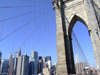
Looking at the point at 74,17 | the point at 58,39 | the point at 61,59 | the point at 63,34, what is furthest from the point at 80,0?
the point at 61,59

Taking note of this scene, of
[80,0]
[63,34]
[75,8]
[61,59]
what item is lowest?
[61,59]

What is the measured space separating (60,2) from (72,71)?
10.5 metres

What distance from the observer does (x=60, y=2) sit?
46.7ft

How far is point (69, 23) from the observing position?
1330cm

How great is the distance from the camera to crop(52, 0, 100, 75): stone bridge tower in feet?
34.9

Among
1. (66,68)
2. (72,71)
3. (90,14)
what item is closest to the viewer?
(66,68)

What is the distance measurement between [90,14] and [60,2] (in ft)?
16.8

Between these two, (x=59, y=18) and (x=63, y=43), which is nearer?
(x=63, y=43)

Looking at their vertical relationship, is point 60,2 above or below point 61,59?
above

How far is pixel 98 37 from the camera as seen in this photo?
34.3 ft

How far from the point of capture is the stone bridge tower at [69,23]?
10649mm

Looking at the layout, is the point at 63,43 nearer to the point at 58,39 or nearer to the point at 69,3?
the point at 58,39

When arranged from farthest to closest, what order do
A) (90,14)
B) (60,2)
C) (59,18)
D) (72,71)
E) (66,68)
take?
1. (60,2)
2. (59,18)
3. (90,14)
4. (72,71)
5. (66,68)

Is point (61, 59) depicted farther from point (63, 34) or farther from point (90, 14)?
point (90, 14)
